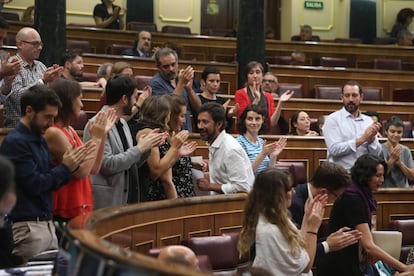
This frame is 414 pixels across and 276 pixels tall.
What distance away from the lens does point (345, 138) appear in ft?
19.8

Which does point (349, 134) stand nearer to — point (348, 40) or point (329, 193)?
point (329, 193)

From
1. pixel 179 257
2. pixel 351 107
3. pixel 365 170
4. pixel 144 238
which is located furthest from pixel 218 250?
pixel 351 107

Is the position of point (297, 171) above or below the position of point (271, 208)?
below

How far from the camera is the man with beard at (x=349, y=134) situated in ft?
19.3

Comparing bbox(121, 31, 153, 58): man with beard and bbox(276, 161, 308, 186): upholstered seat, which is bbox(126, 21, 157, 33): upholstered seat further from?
bbox(276, 161, 308, 186): upholstered seat

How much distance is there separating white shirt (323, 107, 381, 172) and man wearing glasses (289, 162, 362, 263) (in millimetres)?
1284

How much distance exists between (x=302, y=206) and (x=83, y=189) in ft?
4.45

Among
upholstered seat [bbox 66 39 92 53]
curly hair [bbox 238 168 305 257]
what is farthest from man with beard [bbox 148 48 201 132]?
upholstered seat [bbox 66 39 92 53]

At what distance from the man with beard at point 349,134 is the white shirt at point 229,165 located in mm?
1276

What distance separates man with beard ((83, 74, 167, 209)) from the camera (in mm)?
4051

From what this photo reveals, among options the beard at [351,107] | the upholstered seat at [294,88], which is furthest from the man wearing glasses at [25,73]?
the upholstered seat at [294,88]

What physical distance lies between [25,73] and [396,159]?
2.80m

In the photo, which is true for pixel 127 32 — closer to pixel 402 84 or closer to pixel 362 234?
pixel 402 84

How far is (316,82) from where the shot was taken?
991 cm
